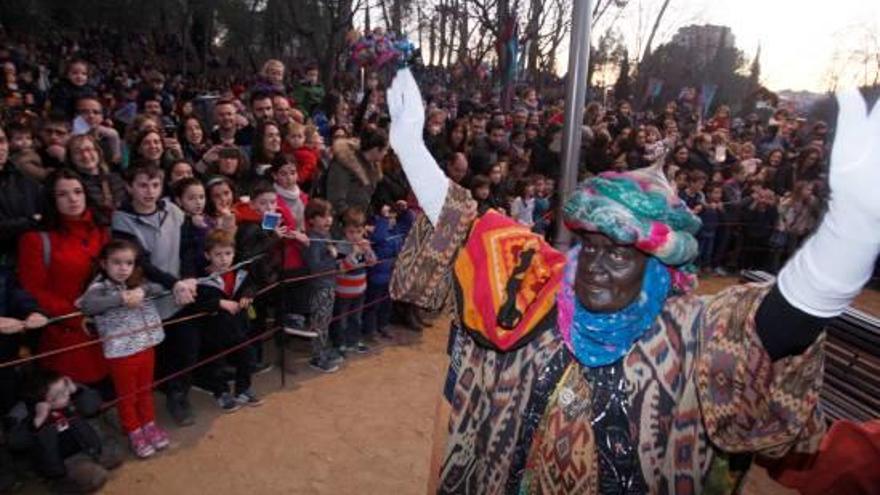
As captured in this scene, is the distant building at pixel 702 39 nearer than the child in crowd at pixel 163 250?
No

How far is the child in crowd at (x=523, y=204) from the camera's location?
712cm

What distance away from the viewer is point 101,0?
24.2 meters

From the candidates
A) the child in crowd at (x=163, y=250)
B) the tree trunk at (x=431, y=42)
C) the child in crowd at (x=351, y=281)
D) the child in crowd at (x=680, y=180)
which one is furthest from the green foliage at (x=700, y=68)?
the child in crowd at (x=163, y=250)

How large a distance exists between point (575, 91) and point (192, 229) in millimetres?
2867

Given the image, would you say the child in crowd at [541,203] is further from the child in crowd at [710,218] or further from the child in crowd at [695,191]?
the child in crowd at [710,218]

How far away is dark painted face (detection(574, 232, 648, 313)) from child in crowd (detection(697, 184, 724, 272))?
752 cm

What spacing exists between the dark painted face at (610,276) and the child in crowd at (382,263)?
378cm

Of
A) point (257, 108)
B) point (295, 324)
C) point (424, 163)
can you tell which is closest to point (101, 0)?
point (257, 108)

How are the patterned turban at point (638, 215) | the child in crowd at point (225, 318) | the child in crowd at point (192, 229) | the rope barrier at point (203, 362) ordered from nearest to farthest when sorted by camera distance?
the patterned turban at point (638, 215) < the rope barrier at point (203, 362) < the child in crowd at point (225, 318) < the child in crowd at point (192, 229)

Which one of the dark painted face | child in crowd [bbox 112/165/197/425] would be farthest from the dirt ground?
the dark painted face

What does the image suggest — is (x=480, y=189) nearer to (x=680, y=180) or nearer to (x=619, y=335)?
(x=680, y=180)

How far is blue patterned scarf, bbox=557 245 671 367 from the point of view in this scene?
1.70m

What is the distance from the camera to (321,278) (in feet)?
16.3

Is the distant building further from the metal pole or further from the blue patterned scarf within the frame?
the blue patterned scarf
